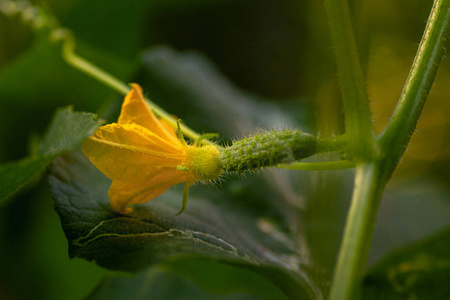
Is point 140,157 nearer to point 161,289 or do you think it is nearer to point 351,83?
point 161,289

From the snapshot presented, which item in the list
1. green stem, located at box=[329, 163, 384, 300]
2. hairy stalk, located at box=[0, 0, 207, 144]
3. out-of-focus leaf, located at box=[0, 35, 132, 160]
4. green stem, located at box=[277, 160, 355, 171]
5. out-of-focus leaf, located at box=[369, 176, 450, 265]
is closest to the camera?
green stem, located at box=[329, 163, 384, 300]

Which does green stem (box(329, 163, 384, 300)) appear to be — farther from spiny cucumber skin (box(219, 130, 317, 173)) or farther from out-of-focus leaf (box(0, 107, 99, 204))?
out-of-focus leaf (box(0, 107, 99, 204))

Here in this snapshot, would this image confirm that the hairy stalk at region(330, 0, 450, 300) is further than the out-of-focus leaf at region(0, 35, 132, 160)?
No

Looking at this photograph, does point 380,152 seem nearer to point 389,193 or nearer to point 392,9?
point 389,193

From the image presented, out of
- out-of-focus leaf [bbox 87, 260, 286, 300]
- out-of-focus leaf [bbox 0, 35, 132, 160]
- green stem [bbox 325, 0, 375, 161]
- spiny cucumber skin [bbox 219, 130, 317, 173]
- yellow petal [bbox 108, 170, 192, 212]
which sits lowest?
out-of-focus leaf [bbox 87, 260, 286, 300]

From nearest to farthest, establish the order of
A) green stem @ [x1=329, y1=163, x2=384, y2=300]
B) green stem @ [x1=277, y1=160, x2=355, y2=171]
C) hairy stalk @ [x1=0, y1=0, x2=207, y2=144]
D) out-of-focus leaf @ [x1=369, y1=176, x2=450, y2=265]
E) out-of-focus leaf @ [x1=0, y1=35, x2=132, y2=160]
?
green stem @ [x1=329, y1=163, x2=384, y2=300], green stem @ [x1=277, y1=160, x2=355, y2=171], hairy stalk @ [x1=0, y1=0, x2=207, y2=144], out-of-focus leaf @ [x1=369, y1=176, x2=450, y2=265], out-of-focus leaf @ [x1=0, y1=35, x2=132, y2=160]

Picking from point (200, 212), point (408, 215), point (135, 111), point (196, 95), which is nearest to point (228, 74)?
point (196, 95)

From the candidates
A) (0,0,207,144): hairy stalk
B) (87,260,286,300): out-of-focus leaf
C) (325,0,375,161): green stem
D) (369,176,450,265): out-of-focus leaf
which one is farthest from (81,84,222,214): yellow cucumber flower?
(369,176,450,265): out-of-focus leaf
